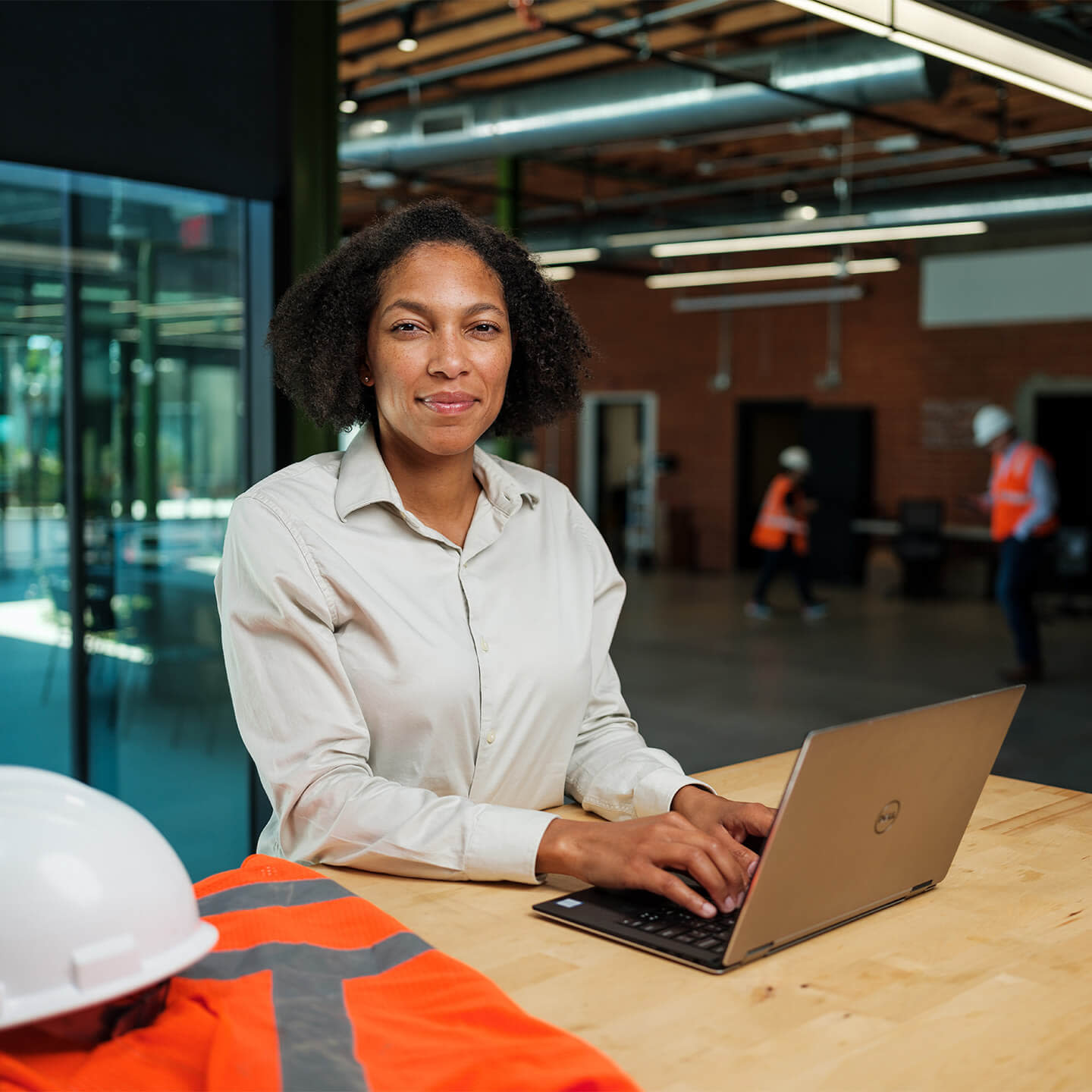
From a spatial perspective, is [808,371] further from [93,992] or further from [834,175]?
[93,992]

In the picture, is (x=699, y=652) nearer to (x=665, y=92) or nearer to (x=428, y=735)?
(x=665, y=92)

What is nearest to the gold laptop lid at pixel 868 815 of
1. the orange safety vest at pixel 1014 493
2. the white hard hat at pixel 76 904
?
the white hard hat at pixel 76 904

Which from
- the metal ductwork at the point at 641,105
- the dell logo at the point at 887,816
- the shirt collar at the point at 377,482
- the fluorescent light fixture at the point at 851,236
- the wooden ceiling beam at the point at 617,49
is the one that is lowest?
the dell logo at the point at 887,816

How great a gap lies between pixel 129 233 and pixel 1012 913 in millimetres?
3312

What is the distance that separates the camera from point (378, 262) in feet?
5.78

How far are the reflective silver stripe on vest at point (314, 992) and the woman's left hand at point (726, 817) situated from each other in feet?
1.31

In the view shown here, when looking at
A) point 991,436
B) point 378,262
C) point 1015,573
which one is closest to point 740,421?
point 991,436

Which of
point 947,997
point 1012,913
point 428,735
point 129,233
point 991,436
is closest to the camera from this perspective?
point 947,997

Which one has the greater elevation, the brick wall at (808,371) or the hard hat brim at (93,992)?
the brick wall at (808,371)

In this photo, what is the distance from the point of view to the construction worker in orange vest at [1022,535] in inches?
318

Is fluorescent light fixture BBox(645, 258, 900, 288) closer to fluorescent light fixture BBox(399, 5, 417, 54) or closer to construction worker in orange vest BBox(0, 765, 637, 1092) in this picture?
fluorescent light fixture BBox(399, 5, 417, 54)

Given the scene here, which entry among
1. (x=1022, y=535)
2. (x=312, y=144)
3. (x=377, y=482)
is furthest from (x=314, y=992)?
(x=1022, y=535)

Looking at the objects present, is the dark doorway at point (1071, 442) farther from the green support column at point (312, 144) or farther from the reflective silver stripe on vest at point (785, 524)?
the green support column at point (312, 144)

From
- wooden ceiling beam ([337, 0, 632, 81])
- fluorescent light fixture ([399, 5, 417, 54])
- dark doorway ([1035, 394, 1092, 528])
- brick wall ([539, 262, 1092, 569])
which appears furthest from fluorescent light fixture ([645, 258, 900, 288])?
fluorescent light fixture ([399, 5, 417, 54])
